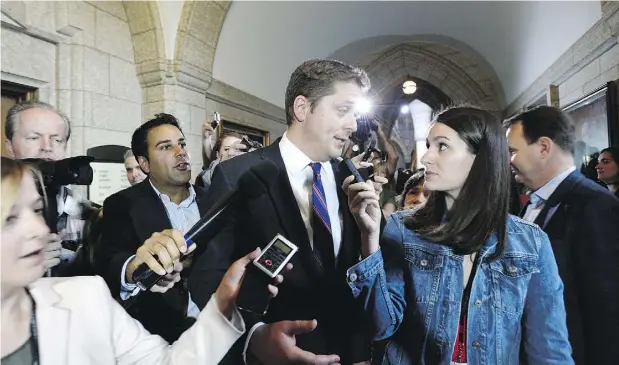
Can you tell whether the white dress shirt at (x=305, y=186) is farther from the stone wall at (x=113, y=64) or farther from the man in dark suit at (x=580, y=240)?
the stone wall at (x=113, y=64)

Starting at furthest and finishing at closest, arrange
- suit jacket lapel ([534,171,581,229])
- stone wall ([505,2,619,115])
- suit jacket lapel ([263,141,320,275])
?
stone wall ([505,2,619,115])
suit jacket lapel ([534,171,581,229])
suit jacket lapel ([263,141,320,275])

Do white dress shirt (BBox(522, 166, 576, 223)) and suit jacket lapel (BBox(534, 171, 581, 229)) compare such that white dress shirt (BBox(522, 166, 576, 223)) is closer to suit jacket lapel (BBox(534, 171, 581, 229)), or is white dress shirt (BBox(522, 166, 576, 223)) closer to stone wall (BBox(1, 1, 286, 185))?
suit jacket lapel (BBox(534, 171, 581, 229))

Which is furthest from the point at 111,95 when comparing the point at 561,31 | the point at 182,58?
the point at 561,31

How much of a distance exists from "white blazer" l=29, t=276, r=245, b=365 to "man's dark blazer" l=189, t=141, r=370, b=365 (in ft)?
1.21

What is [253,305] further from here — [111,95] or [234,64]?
[234,64]

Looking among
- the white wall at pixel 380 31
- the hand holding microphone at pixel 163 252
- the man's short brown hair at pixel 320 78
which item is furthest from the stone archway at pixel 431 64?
the hand holding microphone at pixel 163 252

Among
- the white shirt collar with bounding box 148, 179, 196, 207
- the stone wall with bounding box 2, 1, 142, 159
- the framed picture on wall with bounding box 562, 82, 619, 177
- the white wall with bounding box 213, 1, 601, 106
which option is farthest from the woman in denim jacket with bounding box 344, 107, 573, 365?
the white wall with bounding box 213, 1, 601, 106

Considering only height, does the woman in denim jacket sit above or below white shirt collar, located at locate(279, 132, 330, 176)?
below

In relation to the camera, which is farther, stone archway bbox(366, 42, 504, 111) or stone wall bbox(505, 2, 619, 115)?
stone archway bbox(366, 42, 504, 111)

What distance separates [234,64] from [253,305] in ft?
16.8

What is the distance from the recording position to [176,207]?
219 cm

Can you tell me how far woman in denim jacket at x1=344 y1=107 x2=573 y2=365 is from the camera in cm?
126

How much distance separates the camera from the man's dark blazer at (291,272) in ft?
4.54

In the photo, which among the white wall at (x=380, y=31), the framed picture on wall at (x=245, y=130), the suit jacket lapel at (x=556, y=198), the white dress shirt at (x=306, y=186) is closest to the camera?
the white dress shirt at (x=306, y=186)
